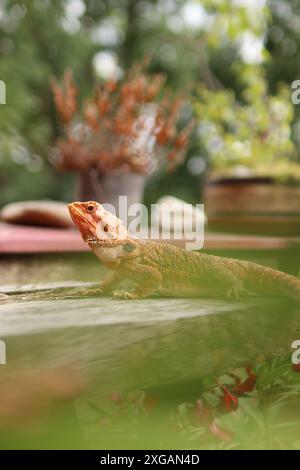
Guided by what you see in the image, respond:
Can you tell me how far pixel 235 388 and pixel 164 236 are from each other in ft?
0.66

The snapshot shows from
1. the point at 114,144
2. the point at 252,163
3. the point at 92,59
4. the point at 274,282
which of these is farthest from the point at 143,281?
the point at 92,59

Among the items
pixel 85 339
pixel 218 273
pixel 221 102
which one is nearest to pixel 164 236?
pixel 218 273

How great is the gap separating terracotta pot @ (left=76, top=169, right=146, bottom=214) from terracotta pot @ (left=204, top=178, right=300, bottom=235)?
160 millimetres

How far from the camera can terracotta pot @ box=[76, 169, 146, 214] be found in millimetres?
1003

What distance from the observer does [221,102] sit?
1485mm

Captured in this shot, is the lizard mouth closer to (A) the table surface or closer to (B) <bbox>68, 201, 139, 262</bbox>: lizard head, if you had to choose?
(B) <bbox>68, 201, 139, 262</bbox>: lizard head

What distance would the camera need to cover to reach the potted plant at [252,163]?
96 cm

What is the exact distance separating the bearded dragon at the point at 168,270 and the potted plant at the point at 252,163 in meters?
0.30

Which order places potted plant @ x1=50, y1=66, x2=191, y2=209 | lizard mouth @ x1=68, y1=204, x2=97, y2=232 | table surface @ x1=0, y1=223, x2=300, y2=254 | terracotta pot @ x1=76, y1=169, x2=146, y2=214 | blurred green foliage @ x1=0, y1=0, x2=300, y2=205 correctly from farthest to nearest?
blurred green foliage @ x1=0, y1=0, x2=300, y2=205, terracotta pot @ x1=76, y1=169, x2=146, y2=214, potted plant @ x1=50, y1=66, x2=191, y2=209, table surface @ x1=0, y1=223, x2=300, y2=254, lizard mouth @ x1=68, y1=204, x2=97, y2=232

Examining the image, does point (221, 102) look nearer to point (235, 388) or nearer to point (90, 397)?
point (235, 388)

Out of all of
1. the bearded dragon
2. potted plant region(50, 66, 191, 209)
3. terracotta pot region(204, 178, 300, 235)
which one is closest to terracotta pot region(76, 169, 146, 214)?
potted plant region(50, 66, 191, 209)

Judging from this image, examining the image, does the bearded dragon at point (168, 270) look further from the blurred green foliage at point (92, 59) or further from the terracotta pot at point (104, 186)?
the blurred green foliage at point (92, 59)

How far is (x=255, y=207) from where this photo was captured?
0.98m

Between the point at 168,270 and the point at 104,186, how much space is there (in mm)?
474
